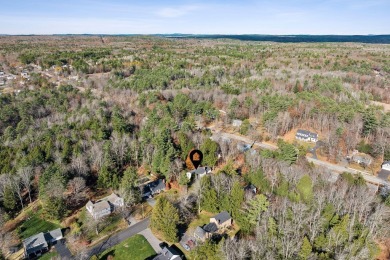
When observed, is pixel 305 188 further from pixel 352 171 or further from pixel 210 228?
pixel 352 171

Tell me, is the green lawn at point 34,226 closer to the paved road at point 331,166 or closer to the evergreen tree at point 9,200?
the evergreen tree at point 9,200

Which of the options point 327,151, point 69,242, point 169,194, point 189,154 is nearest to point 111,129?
point 189,154

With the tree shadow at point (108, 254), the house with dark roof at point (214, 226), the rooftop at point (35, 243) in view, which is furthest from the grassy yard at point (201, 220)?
the rooftop at point (35, 243)

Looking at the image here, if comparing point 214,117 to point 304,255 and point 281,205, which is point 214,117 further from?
point 304,255

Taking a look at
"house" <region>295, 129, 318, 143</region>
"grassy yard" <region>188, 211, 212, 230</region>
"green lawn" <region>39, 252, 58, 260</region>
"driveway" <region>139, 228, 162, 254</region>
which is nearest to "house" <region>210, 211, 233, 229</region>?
"grassy yard" <region>188, 211, 212, 230</region>

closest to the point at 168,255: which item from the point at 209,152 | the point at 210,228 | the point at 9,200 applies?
the point at 210,228

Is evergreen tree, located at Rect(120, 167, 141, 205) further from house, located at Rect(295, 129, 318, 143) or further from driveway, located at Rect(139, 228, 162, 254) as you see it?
house, located at Rect(295, 129, 318, 143)
